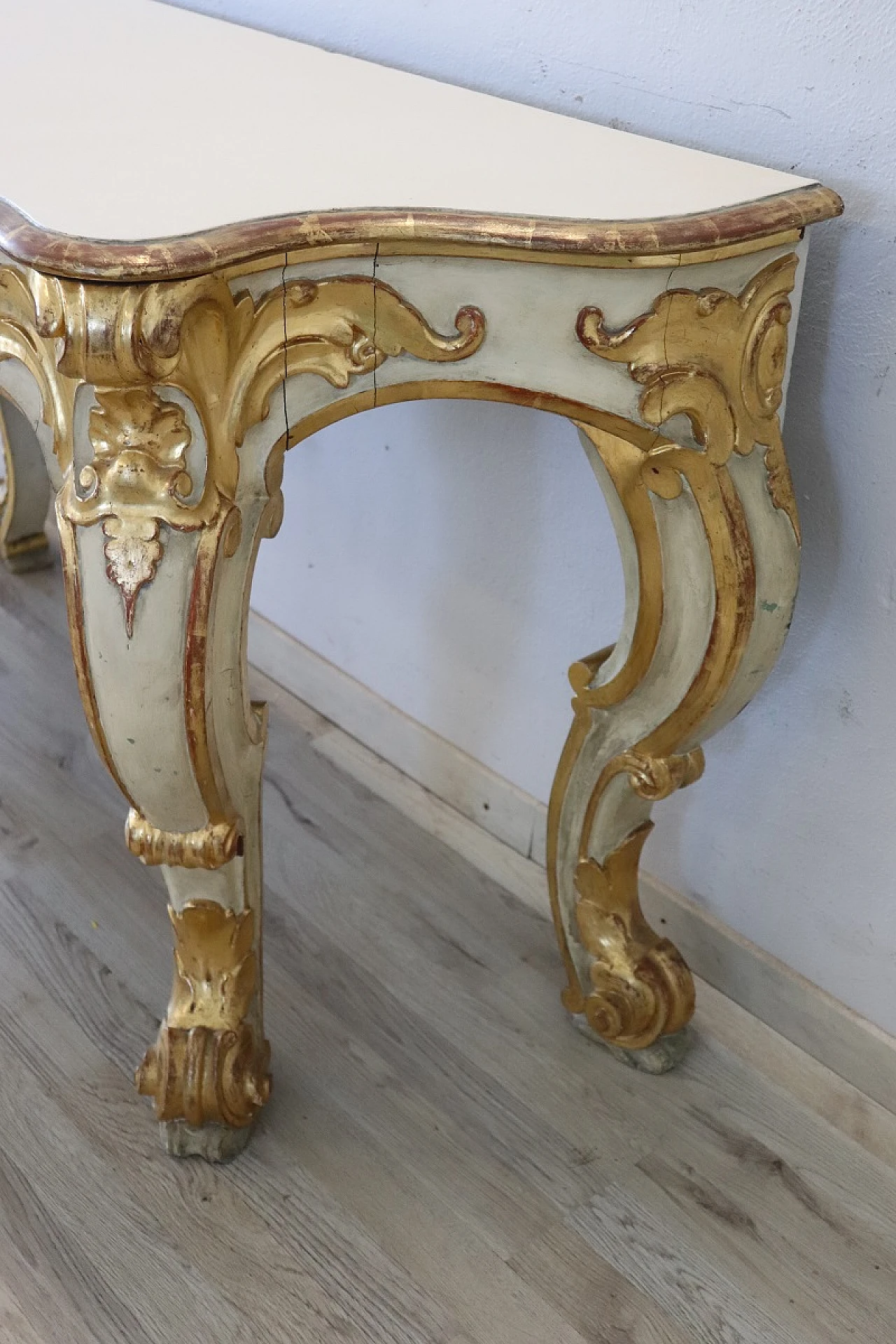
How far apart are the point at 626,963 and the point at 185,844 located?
1.32 ft

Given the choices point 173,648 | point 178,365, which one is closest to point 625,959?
point 173,648

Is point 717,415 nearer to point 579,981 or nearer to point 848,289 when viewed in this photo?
point 848,289

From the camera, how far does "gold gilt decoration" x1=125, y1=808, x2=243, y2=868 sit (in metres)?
0.81

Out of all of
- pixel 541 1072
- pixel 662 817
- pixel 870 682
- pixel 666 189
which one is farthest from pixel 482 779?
pixel 666 189

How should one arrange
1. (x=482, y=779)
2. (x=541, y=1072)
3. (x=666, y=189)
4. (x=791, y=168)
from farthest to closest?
(x=482, y=779)
(x=541, y=1072)
(x=791, y=168)
(x=666, y=189)

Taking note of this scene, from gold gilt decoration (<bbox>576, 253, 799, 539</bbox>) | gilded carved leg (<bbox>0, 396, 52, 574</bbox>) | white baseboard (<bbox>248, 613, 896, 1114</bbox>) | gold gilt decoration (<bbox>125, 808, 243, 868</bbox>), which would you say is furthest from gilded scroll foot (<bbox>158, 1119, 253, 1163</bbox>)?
gilded carved leg (<bbox>0, 396, 52, 574</bbox>)

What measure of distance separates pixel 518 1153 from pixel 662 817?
31 centimetres

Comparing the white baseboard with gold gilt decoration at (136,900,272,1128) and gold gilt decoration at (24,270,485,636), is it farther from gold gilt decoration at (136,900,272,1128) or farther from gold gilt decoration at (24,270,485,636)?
gold gilt decoration at (24,270,485,636)

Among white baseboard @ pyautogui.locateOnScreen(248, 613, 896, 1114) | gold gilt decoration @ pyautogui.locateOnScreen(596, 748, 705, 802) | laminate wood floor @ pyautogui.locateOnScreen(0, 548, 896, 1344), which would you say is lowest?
laminate wood floor @ pyautogui.locateOnScreen(0, 548, 896, 1344)

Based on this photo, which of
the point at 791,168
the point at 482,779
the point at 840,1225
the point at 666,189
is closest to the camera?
the point at 666,189

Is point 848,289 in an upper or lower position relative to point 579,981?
upper

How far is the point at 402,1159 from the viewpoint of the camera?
98cm

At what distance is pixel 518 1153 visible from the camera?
0.99 meters

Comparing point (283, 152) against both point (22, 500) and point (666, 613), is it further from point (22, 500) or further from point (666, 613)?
point (22, 500)
